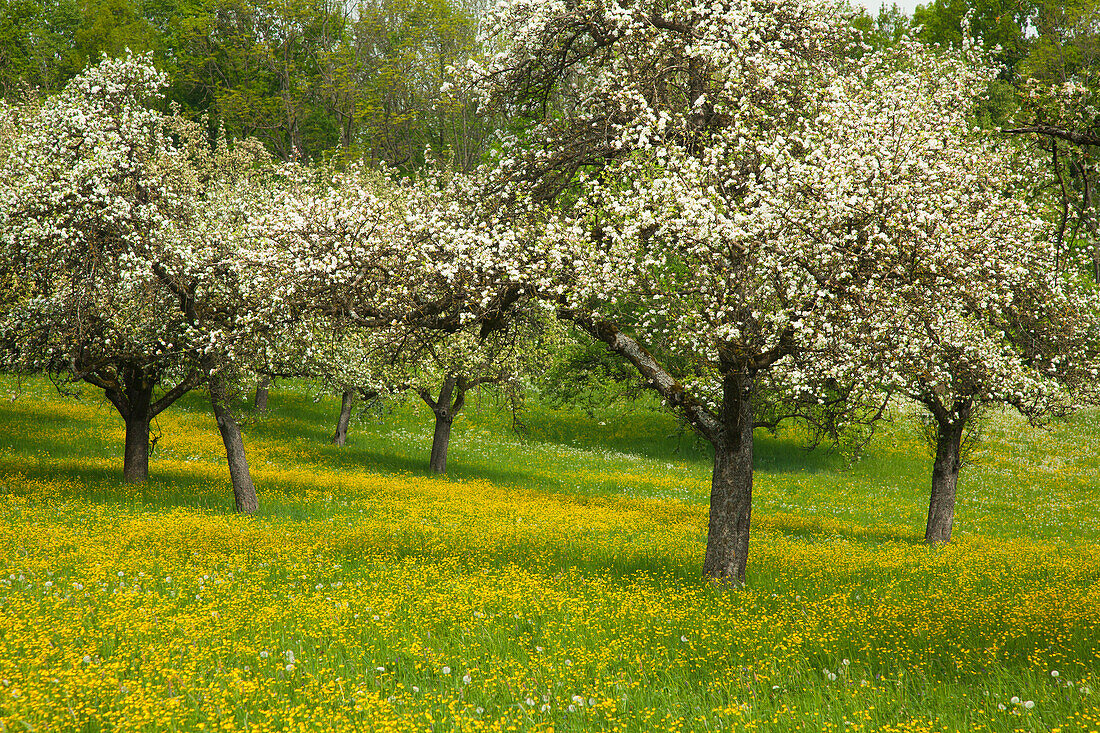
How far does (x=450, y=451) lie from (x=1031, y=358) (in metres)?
25.6

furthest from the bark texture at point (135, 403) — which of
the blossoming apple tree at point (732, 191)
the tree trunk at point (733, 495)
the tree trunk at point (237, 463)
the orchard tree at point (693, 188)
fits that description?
the tree trunk at point (733, 495)

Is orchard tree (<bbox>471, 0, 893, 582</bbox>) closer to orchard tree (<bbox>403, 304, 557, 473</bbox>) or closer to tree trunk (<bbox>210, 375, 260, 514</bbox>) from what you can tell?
tree trunk (<bbox>210, 375, 260, 514</bbox>)

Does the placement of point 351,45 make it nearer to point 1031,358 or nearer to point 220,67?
point 220,67

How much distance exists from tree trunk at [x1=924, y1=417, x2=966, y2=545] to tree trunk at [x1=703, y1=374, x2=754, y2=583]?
11.7 m

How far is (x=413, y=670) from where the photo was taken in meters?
8.50

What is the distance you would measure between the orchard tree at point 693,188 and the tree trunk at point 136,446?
13568 millimetres

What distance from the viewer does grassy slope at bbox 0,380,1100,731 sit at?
7.34 meters

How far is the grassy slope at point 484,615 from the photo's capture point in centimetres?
734

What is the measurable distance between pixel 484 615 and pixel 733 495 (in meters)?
4.98

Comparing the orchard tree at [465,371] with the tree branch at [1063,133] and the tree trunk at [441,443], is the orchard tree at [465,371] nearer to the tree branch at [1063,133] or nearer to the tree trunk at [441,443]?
the tree trunk at [441,443]

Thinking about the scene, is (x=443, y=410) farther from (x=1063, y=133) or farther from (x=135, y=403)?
(x=1063, y=133)

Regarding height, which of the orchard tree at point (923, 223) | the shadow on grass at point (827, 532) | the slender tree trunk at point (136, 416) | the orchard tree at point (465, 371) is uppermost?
the orchard tree at point (923, 223)

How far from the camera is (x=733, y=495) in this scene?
12.7m

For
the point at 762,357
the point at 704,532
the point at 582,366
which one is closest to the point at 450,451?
the point at 582,366
